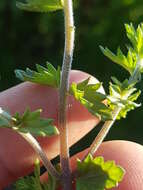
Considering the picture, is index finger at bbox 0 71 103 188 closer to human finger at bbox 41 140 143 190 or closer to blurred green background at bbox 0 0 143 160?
human finger at bbox 41 140 143 190

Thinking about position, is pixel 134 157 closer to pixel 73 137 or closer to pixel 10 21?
pixel 73 137

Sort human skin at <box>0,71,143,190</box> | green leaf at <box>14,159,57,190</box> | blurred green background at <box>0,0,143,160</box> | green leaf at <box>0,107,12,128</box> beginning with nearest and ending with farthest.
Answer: green leaf at <box>0,107,12,128</box> < green leaf at <box>14,159,57,190</box> < human skin at <box>0,71,143,190</box> < blurred green background at <box>0,0,143,160</box>

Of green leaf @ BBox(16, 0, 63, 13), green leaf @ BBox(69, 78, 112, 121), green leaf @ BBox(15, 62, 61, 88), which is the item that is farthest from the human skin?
green leaf @ BBox(16, 0, 63, 13)

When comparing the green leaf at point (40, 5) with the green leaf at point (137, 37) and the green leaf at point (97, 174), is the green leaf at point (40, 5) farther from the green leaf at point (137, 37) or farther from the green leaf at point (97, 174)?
the green leaf at point (97, 174)

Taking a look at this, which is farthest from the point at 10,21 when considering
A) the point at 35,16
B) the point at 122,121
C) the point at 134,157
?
the point at 134,157

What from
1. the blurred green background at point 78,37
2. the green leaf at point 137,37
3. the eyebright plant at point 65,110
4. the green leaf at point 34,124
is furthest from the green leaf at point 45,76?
the blurred green background at point 78,37

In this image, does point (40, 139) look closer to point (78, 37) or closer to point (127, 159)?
point (127, 159)
